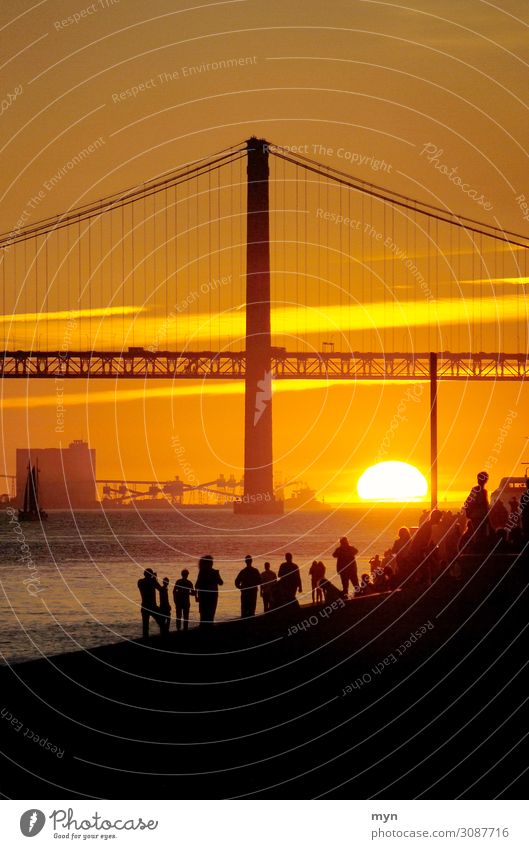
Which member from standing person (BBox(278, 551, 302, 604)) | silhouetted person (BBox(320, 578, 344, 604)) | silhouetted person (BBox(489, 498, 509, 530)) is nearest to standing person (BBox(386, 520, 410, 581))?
silhouetted person (BBox(320, 578, 344, 604))

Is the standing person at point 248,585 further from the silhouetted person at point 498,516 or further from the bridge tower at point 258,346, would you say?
the bridge tower at point 258,346

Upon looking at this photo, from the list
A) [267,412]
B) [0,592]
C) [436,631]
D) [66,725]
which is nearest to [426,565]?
[436,631]

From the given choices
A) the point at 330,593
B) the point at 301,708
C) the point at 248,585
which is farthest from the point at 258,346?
the point at 301,708

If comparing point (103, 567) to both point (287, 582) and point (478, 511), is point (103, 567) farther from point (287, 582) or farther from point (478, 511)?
point (478, 511)

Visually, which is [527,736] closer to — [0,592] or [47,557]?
[0,592]

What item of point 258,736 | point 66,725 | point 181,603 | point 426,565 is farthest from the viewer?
point 181,603

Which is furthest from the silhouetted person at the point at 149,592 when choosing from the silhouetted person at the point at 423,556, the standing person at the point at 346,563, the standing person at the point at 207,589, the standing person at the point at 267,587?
the silhouetted person at the point at 423,556
